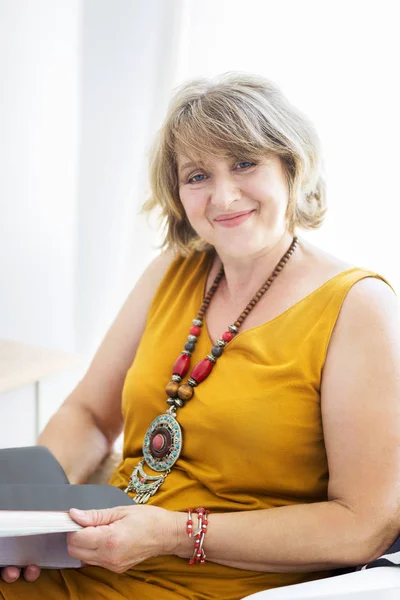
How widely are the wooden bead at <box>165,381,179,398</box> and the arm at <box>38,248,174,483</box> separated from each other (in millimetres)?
214

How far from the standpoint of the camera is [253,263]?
1.47 metres

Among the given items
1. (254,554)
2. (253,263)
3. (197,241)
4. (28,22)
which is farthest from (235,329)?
(28,22)

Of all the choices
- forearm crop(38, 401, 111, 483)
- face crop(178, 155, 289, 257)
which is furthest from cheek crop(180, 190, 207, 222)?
forearm crop(38, 401, 111, 483)

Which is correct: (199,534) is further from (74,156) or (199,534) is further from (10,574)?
(74,156)

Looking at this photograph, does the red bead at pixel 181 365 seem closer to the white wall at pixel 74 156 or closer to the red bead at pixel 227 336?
the red bead at pixel 227 336

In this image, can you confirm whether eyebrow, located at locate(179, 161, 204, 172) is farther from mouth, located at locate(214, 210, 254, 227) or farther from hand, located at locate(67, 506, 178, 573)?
hand, located at locate(67, 506, 178, 573)

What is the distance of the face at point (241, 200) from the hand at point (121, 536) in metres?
0.46

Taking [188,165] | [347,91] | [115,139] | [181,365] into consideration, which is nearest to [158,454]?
[181,365]

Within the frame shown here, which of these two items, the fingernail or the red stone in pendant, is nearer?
the fingernail

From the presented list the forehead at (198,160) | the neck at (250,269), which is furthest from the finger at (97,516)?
the forehead at (198,160)

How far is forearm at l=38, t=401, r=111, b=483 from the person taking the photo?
155 centimetres

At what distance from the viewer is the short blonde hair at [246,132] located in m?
1.34

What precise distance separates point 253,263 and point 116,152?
3.02ft

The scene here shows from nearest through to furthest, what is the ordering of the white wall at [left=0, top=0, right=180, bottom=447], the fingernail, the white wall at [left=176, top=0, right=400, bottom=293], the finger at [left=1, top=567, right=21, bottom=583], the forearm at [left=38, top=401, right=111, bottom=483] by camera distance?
the fingernail < the finger at [left=1, top=567, right=21, bottom=583] < the forearm at [left=38, top=401, right=111, bottom=483] < the white wall at [left=176, top=0, right=400, bottom=293] < the white wall at [left=0, top=0, right=180, bottom=447]
